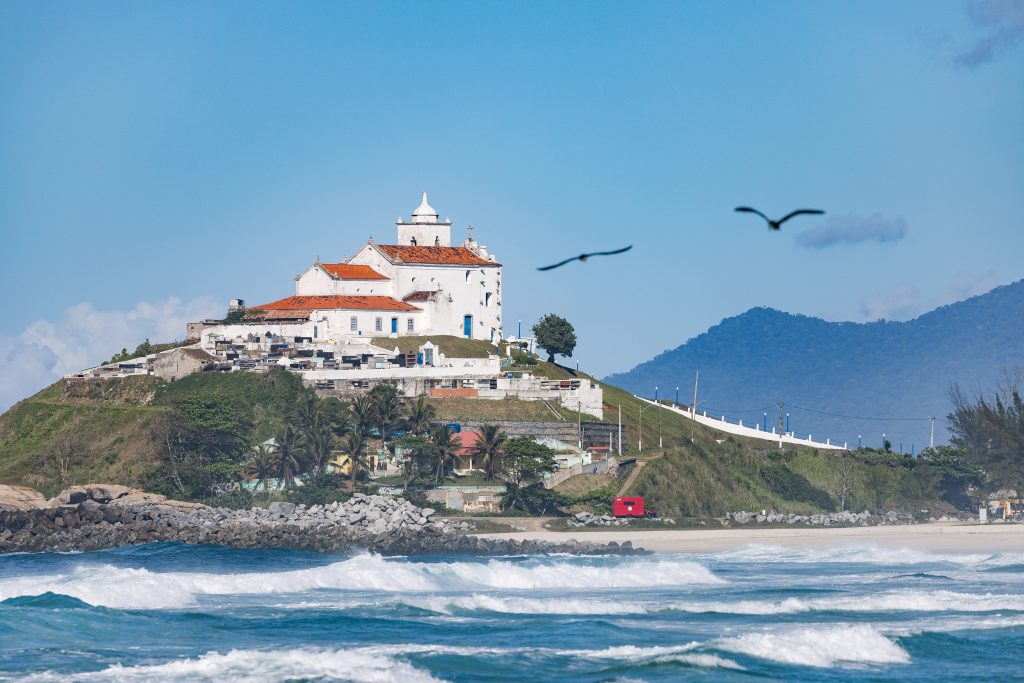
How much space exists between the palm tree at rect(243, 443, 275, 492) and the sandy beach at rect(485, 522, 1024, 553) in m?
13.8

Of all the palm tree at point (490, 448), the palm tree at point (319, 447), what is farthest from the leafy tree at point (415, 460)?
the palm tree at point (319, 447)

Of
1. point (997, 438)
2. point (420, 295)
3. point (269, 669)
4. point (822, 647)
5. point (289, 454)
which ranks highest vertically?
point (420, 295)

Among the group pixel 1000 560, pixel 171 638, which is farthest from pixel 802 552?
pixel 171 638

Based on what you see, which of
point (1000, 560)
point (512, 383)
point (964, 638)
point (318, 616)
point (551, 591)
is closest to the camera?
point (964, 638)

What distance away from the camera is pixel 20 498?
8262 centimetres

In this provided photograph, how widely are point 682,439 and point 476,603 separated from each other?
44162mm

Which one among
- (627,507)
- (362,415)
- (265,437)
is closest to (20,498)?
(265,437)

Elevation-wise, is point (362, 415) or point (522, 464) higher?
point (362, 415)

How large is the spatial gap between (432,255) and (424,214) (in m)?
6.60

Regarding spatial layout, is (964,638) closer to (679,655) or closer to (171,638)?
(679,655)

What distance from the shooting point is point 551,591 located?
6016 cm

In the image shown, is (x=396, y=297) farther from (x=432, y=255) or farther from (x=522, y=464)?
(x=522, y=464)

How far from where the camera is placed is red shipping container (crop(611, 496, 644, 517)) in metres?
82.6

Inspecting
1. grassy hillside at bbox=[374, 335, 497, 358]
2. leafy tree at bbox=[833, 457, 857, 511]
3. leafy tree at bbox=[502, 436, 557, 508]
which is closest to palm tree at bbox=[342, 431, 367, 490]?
leafy tree at bbox=[502, 436, 557, 508]
